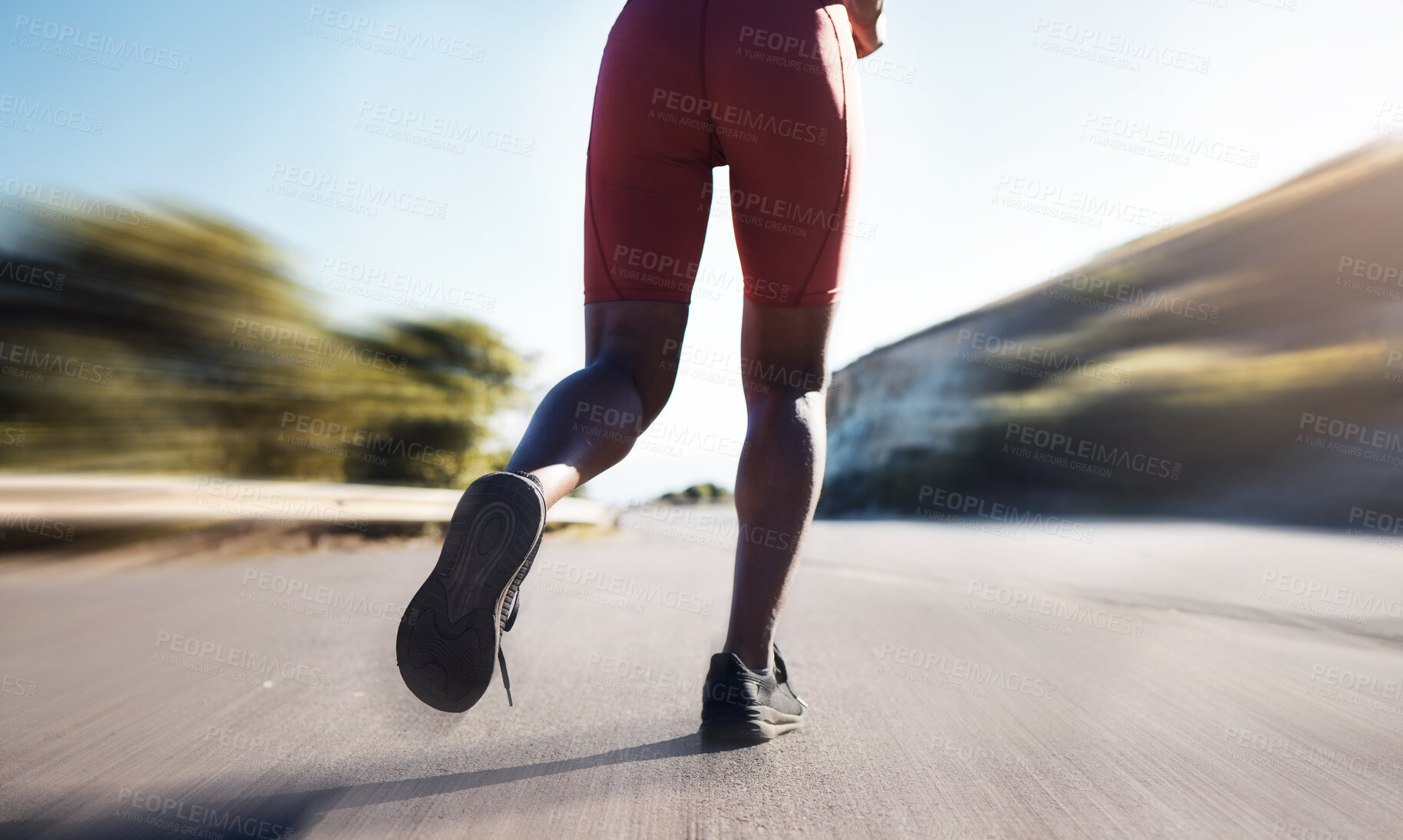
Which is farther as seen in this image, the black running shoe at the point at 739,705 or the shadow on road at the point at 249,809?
the black running shoe at the point at 739,705

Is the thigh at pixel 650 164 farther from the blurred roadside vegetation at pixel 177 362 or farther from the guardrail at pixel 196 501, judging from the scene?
the blurred roadside vegetation at pixel 177 362

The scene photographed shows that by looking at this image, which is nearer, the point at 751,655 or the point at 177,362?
the point at 751,655

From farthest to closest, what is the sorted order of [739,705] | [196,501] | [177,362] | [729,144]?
[177,362] → [196,501] → [729,144] → [739,705]

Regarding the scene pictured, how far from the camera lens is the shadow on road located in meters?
0.99

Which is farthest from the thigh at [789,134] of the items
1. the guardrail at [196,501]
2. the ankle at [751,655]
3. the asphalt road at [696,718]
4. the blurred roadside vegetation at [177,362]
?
the blurred roadside vegetation at [177,362]

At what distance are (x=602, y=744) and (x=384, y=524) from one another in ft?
15.3

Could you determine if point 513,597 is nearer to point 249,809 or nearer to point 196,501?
point 249,809

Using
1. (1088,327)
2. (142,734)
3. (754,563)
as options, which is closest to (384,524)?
(142,734)

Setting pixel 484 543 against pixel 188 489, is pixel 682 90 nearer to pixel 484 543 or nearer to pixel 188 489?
pixel 484 543

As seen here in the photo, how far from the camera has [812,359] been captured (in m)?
1.58

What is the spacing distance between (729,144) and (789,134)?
0.12m

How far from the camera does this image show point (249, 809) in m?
1.07

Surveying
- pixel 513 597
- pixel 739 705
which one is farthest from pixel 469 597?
pixel 739 705

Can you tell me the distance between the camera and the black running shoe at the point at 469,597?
3.62 ft
